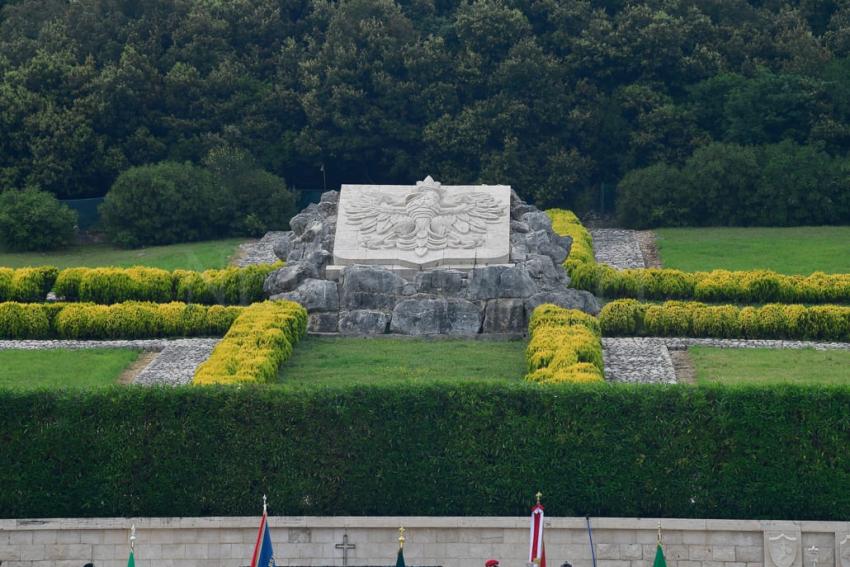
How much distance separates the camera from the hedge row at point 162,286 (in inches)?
1485

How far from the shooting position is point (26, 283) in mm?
37750

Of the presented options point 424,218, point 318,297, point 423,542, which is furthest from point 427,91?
point 423,542

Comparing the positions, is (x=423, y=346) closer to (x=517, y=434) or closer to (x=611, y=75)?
(x=517, y=434)

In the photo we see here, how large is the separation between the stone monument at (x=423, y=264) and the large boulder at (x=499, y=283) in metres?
0.02

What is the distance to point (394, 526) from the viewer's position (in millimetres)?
26312

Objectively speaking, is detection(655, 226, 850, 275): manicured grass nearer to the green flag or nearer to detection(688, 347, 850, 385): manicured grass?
detection(688, 347, 850, 385): manicured grass

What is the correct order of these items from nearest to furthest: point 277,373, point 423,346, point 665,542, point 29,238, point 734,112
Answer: point 665,542
point 277,373
point 423,346
point 29,238
point 734,112

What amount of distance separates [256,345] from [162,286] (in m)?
5.80

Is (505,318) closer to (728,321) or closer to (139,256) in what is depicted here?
(728,321)

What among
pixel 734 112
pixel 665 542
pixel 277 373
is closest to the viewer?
pixel 665 542

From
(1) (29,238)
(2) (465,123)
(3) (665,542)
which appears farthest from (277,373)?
(2) (465,123)

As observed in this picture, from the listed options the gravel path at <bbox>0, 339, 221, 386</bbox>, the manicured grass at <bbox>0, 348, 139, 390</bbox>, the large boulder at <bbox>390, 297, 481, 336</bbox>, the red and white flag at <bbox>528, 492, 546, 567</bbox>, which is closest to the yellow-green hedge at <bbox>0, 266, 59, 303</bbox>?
the gravel path at <bbox>0, 339, 221, 386</bbox>

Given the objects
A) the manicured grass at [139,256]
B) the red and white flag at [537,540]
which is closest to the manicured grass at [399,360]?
the red and white flag at [537,540]

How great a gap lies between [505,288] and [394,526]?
33.5 feet
